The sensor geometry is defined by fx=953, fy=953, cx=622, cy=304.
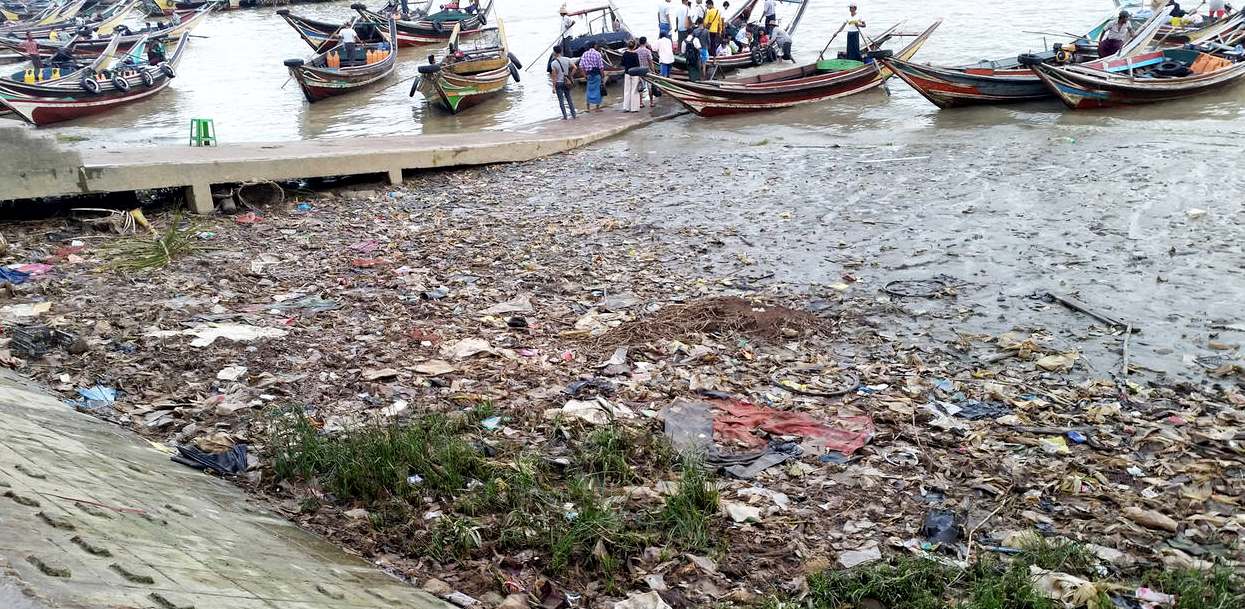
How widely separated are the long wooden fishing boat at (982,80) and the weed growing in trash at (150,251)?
12.3 meters

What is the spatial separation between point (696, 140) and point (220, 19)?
118 ft

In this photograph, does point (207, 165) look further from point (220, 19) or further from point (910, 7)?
point (220, 19)

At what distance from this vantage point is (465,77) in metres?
19.9

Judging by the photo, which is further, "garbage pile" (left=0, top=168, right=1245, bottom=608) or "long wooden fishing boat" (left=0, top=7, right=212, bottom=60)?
"long wooden fishing boat" (left=0, top=7, right=212, bottom=60)

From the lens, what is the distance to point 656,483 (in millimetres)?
4477

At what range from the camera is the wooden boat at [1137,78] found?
1559cm

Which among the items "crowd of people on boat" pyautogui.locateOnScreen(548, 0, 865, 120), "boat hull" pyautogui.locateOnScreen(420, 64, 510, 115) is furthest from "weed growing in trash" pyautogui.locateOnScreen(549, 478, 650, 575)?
"boat hull" pyautogui.locateOnScreen(420, 64, 510, 115)

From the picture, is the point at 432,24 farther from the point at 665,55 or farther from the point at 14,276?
the point at 14,276

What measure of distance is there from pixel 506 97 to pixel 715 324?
16.4m

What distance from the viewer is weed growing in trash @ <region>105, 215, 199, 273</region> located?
789 cm

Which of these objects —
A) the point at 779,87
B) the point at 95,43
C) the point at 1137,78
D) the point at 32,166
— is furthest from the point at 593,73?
the point at 95,43

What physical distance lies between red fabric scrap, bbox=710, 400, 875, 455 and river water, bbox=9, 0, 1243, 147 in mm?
12196

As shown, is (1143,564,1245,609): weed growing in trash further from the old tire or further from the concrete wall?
the old tire

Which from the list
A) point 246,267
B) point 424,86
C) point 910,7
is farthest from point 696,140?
point 910,7
